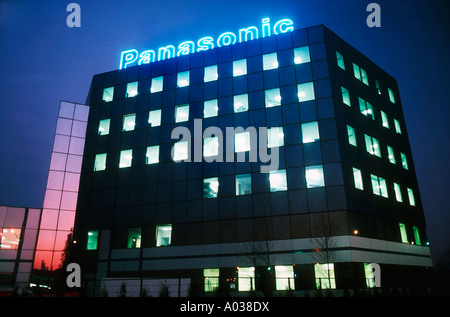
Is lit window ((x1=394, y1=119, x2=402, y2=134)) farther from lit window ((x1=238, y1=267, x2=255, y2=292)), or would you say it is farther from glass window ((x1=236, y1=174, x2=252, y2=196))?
lit window ((x1=238, y1=267, x2=255, y2=292))

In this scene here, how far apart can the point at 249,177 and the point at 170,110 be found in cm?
1483

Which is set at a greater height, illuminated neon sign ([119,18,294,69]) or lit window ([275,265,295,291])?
illuminated neon sign ([119,18,294,69])

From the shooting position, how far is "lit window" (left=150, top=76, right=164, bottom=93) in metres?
46.9

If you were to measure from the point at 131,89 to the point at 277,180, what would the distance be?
2577 centimetres

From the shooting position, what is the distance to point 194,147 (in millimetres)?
41938

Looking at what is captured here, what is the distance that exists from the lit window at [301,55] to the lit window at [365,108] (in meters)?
8.84

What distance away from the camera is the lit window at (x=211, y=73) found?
146ft

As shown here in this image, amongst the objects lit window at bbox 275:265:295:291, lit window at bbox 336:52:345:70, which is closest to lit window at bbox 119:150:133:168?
lit window at bbox 275:265:295:291

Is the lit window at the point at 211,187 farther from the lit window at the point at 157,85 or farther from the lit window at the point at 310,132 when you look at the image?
the lit window at the point at 157,85

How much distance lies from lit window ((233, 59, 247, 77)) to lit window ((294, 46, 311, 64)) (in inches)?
257

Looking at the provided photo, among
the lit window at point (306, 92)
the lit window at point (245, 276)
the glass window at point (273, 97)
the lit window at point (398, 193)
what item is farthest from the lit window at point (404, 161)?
the lit window at point (245, 276)

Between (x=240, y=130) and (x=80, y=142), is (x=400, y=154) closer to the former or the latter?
(x=240, y=130)

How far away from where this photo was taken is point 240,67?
4350 cm
